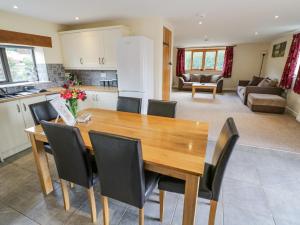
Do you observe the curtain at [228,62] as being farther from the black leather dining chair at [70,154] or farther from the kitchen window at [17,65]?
the black leather dining chair at [70,154]

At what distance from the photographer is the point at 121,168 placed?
3.80 feet

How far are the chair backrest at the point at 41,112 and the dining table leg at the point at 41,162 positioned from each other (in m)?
0.34

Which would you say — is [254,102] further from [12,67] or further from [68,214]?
[12,67]

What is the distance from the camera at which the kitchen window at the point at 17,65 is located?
9.86ft

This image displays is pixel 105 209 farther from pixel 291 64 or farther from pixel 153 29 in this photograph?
pixel 291 64

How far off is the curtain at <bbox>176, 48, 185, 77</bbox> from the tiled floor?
7.35m

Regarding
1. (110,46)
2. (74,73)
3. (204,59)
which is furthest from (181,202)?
(204,59)

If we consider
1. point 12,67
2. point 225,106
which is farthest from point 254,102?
point 12,67

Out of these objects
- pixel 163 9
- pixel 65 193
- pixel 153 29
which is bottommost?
pixel 65 193

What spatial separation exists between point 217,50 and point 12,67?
8370 millimetres

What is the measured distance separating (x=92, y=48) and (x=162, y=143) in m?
2.98

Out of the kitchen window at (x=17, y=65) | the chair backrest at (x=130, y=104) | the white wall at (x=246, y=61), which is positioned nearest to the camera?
the chair backrest at (x=130, y=104)

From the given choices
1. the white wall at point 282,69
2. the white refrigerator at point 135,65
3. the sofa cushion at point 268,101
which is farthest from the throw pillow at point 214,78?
the white refrigerator at point 135,65

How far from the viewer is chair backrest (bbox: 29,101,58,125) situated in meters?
1.95
